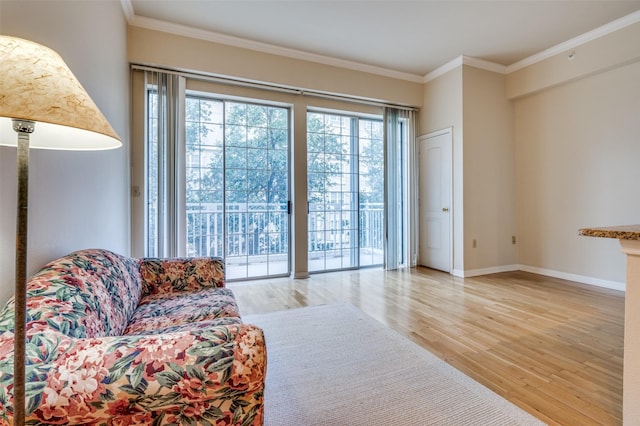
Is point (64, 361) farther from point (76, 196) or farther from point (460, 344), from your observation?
point (460, 344)

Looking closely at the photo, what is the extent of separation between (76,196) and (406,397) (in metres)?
2.21

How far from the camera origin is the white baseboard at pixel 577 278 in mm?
3686

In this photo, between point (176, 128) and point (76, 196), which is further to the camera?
point (176, 128)

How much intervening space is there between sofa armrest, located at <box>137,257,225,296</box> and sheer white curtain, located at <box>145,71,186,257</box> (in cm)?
141

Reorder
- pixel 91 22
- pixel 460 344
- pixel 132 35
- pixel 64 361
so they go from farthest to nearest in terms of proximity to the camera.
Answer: pixel 132 35 → pixel 460 344 → pixel 91 22 → pixel 64 361

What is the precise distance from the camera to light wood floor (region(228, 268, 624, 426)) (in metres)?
1.71

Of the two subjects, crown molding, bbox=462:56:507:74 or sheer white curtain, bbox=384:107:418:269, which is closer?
crown molding, bbox=462:56:507:74

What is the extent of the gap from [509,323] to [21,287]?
3.17 meters

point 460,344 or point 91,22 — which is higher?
point 91,22

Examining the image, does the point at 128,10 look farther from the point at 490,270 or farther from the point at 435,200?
the point at 490,270

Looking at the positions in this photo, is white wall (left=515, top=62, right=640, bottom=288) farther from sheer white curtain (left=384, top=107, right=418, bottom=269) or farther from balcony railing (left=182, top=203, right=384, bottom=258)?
balcony railing (left=182, top=203, right=384, bottom=258)

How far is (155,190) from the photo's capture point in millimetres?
3523

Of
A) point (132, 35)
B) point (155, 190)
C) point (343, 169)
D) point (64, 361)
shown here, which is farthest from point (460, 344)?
point (132, 35)

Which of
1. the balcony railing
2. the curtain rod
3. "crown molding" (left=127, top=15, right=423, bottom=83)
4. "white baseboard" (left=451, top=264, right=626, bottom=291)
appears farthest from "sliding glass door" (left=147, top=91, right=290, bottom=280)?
"white baseboard" (left=451, top=264, right=626, bottom=291)
